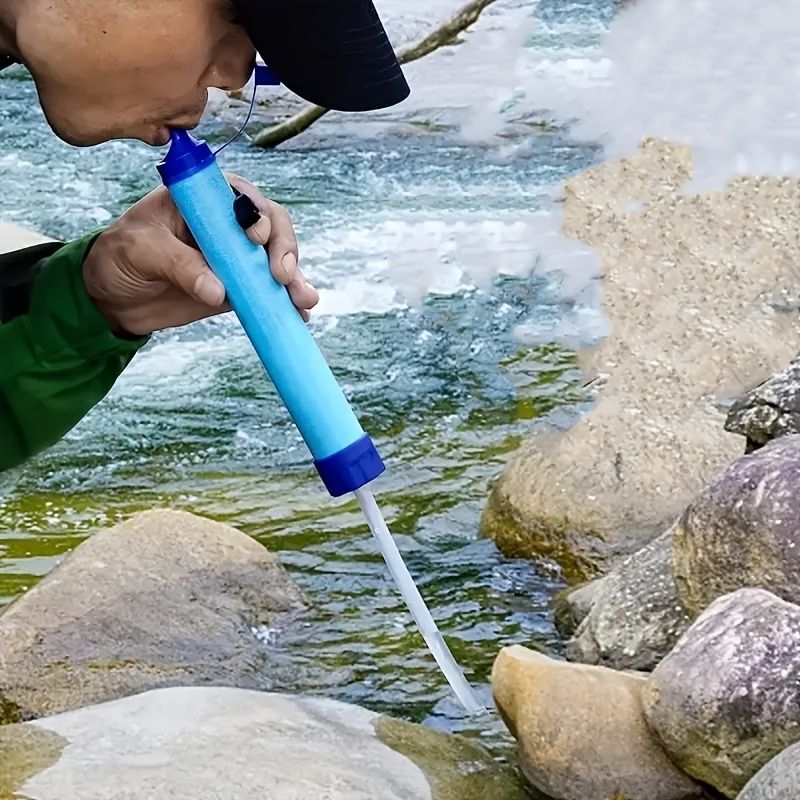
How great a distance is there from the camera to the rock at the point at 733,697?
3088mm

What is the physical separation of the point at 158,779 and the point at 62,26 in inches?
63.6

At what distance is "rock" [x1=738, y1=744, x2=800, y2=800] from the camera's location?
106 inches

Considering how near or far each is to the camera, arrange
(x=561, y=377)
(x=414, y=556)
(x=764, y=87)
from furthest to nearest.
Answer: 1. (x=764, y=87)
2. (x=561, y=377)
3. (x=414, y=556)

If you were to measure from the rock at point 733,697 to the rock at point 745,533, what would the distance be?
247 millimetres

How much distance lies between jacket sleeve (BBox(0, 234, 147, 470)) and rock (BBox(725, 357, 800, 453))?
2.41 m

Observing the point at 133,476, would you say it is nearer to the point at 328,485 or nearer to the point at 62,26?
the point at 328,485

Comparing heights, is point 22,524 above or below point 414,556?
above

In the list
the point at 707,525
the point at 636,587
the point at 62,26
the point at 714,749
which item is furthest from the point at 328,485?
the point at 636,587

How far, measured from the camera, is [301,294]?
1.94 meters

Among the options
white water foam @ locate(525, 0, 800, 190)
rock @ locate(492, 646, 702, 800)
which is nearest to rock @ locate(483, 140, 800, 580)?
white water foam @ locate(525, 0, 800, 190)

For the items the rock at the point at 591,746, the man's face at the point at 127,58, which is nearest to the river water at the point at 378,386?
the rock at the point at 591,746

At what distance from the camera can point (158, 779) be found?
2832 mm

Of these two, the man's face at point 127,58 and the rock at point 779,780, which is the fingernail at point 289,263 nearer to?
the man's face at point 127,58

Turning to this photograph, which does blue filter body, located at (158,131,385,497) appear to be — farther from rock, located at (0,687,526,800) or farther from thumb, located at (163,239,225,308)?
rock, located at (0,687,526,800)
